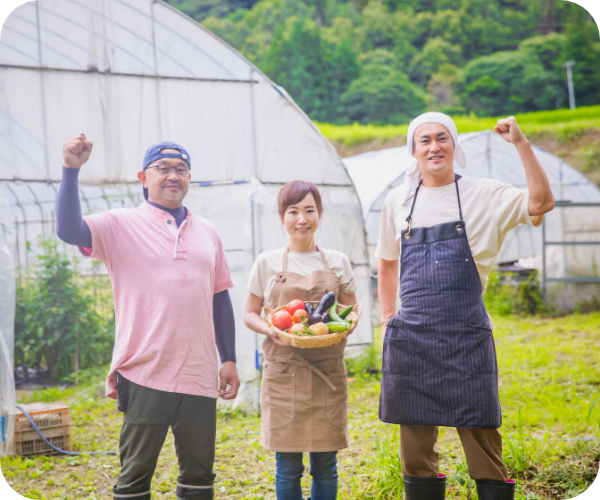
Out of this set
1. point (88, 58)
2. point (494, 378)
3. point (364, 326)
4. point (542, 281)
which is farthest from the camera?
point (542, 281)

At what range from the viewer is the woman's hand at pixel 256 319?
253 cm

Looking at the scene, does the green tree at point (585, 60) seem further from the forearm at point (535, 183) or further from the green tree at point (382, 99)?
the forearm at point (535, 183)

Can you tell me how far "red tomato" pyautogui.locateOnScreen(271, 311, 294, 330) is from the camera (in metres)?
2.44

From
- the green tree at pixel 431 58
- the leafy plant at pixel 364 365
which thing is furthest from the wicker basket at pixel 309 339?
the green tree at pixel 431 58

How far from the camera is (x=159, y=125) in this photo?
5.17m

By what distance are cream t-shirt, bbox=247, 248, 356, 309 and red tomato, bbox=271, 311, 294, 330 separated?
0.21 meters

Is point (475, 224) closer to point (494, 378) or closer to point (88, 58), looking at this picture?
point (494, 378)

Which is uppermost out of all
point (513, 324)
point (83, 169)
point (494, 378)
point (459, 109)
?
point (459, 109)

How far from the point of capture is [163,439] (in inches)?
Result: 93.9

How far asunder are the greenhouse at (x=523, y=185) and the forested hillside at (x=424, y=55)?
16.2 meters

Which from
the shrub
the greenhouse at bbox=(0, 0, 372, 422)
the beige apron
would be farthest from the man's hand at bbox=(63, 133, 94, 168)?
the shrub

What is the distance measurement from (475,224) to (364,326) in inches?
150

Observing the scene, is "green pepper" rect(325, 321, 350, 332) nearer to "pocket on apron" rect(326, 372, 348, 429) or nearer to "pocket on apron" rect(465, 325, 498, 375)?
"pocket on apron" rect(326, 372, 348, 429)

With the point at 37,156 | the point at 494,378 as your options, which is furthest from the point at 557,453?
the point at 37,156
